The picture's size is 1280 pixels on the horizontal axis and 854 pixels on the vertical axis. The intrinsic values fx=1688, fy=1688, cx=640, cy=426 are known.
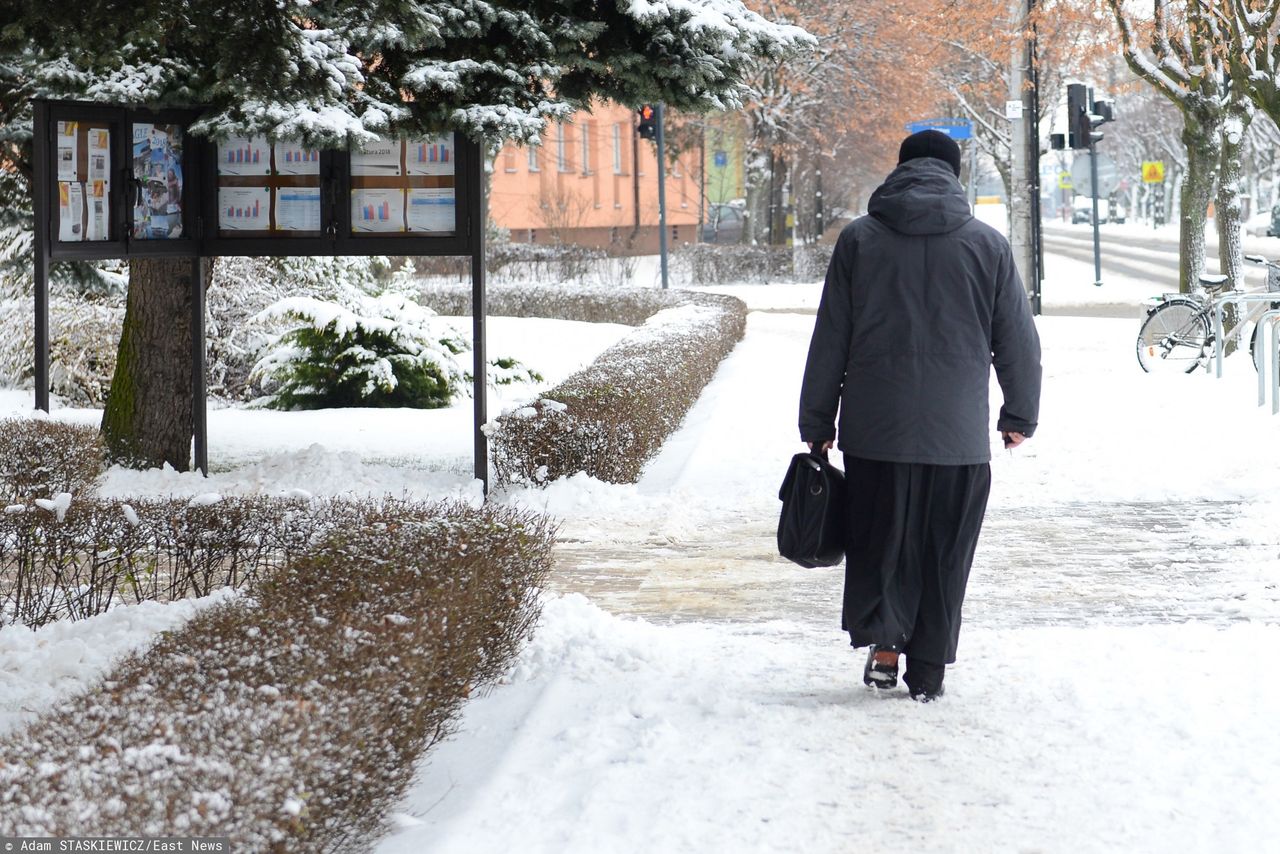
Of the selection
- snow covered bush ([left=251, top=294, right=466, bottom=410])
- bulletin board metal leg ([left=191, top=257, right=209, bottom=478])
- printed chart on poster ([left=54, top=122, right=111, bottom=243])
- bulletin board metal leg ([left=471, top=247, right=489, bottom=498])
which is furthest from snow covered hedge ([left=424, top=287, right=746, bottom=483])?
printed chart on poster ([left=54, top=122, right=111, bottom=243])

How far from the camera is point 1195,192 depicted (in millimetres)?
20062

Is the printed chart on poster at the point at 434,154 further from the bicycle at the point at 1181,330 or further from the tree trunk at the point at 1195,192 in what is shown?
the tree trunk at the point at 1195,192

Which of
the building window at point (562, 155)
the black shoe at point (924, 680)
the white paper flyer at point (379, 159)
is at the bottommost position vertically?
the black shoe at point (924, 680)

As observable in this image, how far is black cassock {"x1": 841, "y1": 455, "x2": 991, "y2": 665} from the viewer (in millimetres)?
5070

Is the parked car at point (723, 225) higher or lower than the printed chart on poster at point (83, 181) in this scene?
higher

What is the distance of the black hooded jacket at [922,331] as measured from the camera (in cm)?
503

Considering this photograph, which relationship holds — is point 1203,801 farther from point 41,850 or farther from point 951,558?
point 41,850

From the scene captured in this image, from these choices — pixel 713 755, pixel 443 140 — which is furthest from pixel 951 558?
pixel 443 140

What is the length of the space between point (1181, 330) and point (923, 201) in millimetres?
11722

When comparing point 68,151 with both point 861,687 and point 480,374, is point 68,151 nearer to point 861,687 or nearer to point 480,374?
point 480,374

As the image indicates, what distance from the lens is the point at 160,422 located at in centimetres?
1057

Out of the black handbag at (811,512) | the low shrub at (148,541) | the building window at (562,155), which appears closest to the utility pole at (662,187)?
the low shrub at (148,541)

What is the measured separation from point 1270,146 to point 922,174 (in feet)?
240

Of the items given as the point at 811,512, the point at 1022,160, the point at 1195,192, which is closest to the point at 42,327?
the point at 811,512
